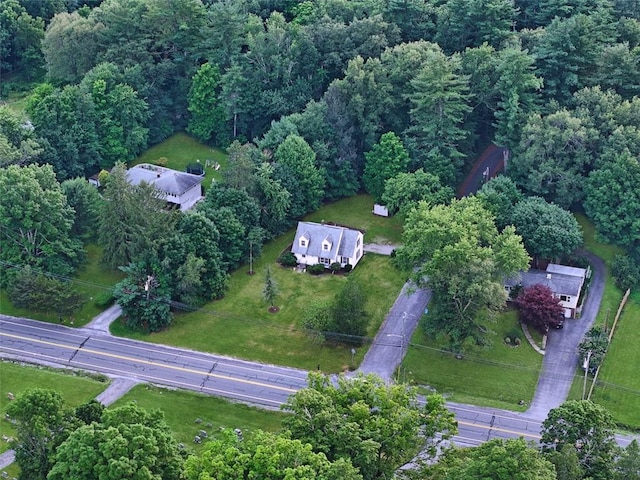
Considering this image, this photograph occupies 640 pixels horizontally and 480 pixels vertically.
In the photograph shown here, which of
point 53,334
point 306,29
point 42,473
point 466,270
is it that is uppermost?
point 306,29

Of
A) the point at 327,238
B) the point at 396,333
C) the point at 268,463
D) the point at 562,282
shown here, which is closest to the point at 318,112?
the point at 327,238

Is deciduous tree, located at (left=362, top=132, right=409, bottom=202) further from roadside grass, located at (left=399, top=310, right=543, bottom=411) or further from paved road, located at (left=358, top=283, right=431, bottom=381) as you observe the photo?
roadside grass, located at (left=399, top=310, right=543, bottom=411)

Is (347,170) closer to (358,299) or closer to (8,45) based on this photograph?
(358,299)

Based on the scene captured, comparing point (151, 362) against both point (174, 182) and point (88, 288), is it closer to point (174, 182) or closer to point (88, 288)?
point (88, 288)

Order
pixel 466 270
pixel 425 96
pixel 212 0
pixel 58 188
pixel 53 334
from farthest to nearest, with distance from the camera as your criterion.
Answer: pixel 212 0 < pixel 425 96 < pixel 58 188 < pixel 53 334 < pixel 466 270

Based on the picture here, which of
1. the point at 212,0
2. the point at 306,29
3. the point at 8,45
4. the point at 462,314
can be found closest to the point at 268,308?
the point at 462,314

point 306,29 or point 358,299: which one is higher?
point 306,29
